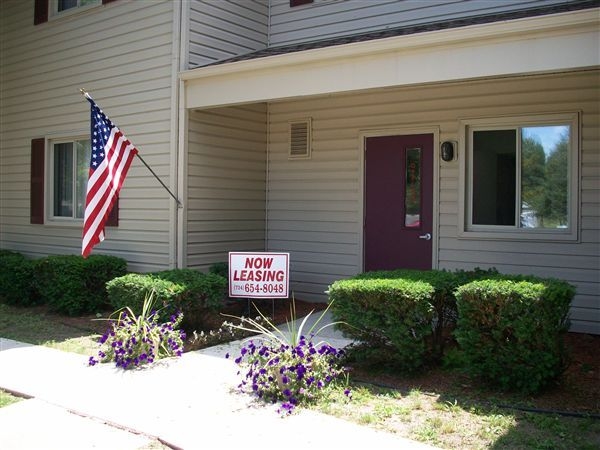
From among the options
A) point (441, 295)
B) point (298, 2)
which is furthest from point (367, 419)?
point (298, 2)

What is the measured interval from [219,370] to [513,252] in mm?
3995

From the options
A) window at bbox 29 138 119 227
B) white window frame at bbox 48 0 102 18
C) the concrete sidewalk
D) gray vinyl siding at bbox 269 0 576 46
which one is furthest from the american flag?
gray vinyl siding at bbox 269 0 576 46

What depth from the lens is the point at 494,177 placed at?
7820 millimetres

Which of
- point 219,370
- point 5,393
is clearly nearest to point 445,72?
point 219,370

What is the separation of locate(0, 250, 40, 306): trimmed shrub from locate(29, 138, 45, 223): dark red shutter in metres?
1.15

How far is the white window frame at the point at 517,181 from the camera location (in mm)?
7156

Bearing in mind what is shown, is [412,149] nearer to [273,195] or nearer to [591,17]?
[273,195]

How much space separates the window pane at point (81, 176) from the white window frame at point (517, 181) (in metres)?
6.12

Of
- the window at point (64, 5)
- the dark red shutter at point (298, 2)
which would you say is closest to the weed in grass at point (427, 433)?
the dark red shutter at point (298, 2)

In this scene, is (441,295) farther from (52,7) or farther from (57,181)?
(52,7)

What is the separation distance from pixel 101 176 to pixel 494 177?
196 inches

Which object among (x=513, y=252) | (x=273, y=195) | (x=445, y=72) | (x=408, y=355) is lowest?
(x=408, y=355)

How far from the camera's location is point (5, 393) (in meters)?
5.29

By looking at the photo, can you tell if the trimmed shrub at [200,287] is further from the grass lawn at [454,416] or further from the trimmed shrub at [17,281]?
the trimmed shrub at [17,281]
